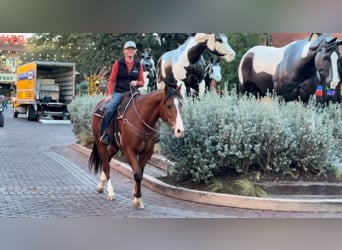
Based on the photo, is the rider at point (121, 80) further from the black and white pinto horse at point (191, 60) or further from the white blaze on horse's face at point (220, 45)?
the black and white pinto horse at point (191, 60)

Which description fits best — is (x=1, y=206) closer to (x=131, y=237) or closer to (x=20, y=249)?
(x=20, y=249)

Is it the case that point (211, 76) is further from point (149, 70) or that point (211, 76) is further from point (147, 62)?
point (147, 62)

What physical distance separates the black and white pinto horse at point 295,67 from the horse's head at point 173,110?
3675mm

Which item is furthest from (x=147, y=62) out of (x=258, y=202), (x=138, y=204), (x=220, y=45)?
(x=258, y=202)

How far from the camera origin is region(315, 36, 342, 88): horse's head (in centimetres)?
919

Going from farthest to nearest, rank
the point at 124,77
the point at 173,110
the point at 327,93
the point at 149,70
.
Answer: the point at 149,70
the point at 327,93
the point at 124,77
the point at 173,110

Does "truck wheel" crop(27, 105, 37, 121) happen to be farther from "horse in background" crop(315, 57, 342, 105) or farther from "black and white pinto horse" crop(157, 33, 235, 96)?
"horse in background" crop(315, 57, 342, 105)

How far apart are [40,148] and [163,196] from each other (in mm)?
6651

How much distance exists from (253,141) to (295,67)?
350 centimetres

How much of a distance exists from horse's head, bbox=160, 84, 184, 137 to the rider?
84 centimetres

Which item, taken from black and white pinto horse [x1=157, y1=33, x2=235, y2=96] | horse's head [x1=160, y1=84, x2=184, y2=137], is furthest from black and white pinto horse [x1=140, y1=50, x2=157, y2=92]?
horse's head [x1=160, y1=84, x2=184, y2=137]

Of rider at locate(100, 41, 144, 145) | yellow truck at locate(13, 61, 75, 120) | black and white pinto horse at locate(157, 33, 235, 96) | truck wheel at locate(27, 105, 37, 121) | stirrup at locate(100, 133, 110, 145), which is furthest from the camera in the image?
truck wheel at locate(27, 105, 37, 121)

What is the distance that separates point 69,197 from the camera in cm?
754

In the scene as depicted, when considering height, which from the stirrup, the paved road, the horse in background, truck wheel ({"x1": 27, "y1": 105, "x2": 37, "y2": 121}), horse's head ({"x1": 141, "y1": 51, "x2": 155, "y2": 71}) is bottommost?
the paved road
